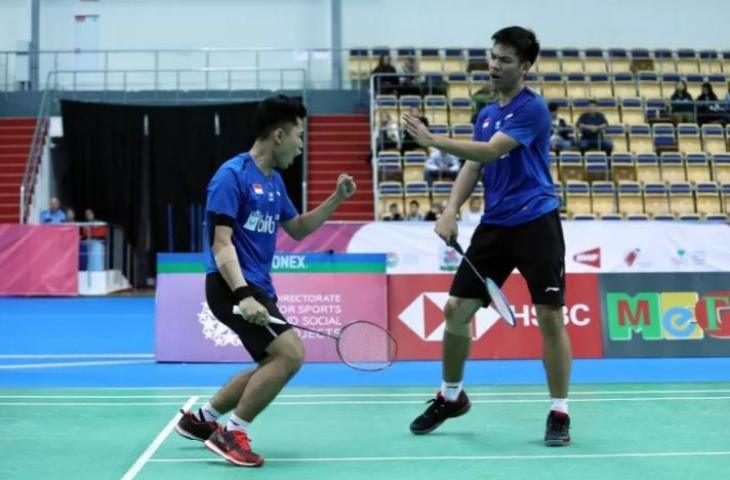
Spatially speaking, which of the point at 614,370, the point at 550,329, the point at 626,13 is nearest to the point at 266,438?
the point at 550,329

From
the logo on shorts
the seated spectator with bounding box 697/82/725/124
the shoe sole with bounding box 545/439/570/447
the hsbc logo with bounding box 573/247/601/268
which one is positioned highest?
the seated spectator with bounding box 697/82/725/124

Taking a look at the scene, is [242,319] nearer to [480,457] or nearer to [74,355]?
[480,457]

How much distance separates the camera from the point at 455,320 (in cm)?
482

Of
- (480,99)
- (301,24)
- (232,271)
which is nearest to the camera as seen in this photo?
(232,271)

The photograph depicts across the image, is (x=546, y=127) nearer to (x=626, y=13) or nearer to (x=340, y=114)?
(x=340, y=114)

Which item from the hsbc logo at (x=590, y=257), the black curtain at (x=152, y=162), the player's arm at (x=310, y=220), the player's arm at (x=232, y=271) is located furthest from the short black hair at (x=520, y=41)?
the black curtain at (x=152, y=162)

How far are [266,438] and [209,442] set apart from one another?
63 cm

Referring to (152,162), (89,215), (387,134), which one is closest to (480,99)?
(387,134)

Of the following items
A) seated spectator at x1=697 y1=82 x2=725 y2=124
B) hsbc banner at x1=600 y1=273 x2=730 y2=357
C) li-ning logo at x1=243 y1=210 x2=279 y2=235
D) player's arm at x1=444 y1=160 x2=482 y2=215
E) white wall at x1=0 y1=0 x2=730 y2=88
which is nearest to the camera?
li-ning logo at x1=243 y1=210 x2=279 y2=235

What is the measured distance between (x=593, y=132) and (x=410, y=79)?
13.1ft

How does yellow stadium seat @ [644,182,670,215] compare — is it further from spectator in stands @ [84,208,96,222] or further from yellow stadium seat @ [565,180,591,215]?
spectator in stands @ [84,208,96,222]

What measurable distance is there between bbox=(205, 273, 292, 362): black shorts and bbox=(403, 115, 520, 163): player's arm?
39.6 inches

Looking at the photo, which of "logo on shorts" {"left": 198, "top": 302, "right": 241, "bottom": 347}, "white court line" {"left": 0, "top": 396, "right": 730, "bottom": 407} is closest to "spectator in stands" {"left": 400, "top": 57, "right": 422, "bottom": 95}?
"logo on shorts" {"left": 198, "top": 302, "right": 241, "bottom": 347}

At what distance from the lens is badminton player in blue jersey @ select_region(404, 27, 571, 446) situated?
178 inches
